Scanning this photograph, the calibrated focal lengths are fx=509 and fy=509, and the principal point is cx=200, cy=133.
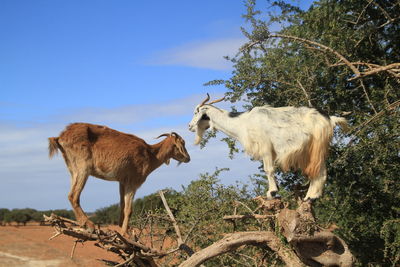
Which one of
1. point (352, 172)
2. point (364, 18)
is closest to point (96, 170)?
point (352, 172)

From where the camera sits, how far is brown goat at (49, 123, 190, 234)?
7.32m

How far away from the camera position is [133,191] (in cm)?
778

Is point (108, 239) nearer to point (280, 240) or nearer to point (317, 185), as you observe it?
point (280, 240)

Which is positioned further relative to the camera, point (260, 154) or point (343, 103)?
point (343, 103)

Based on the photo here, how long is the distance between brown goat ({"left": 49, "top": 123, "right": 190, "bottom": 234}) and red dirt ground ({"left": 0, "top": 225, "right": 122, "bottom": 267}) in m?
9.65

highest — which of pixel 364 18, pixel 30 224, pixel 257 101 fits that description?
pixel 364 18

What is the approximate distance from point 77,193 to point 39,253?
13.2m

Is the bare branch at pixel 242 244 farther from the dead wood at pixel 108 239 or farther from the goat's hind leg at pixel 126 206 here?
the goat's hind leg at pixel 126 206

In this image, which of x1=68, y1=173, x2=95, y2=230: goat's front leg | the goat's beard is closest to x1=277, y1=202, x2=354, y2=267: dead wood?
the goat's beard

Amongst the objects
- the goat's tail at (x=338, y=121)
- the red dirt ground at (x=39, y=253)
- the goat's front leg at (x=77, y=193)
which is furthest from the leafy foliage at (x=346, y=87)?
the red dirt ground at (x=39, y=253)

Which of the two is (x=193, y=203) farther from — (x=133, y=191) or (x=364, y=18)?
(x=364, y=18)

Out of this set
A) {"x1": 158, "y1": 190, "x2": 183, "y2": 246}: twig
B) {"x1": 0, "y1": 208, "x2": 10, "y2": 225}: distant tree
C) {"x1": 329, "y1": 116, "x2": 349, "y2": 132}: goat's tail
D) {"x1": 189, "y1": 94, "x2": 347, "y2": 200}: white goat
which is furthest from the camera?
{"x1": 0, "y1": 208, "x2": 10, "y2": 225}: distant tree

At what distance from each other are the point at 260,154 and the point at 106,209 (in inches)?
962

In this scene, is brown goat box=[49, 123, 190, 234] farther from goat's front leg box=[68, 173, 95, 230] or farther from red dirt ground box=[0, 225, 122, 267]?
red dirt ground box=[0, 225, 122, 267]
